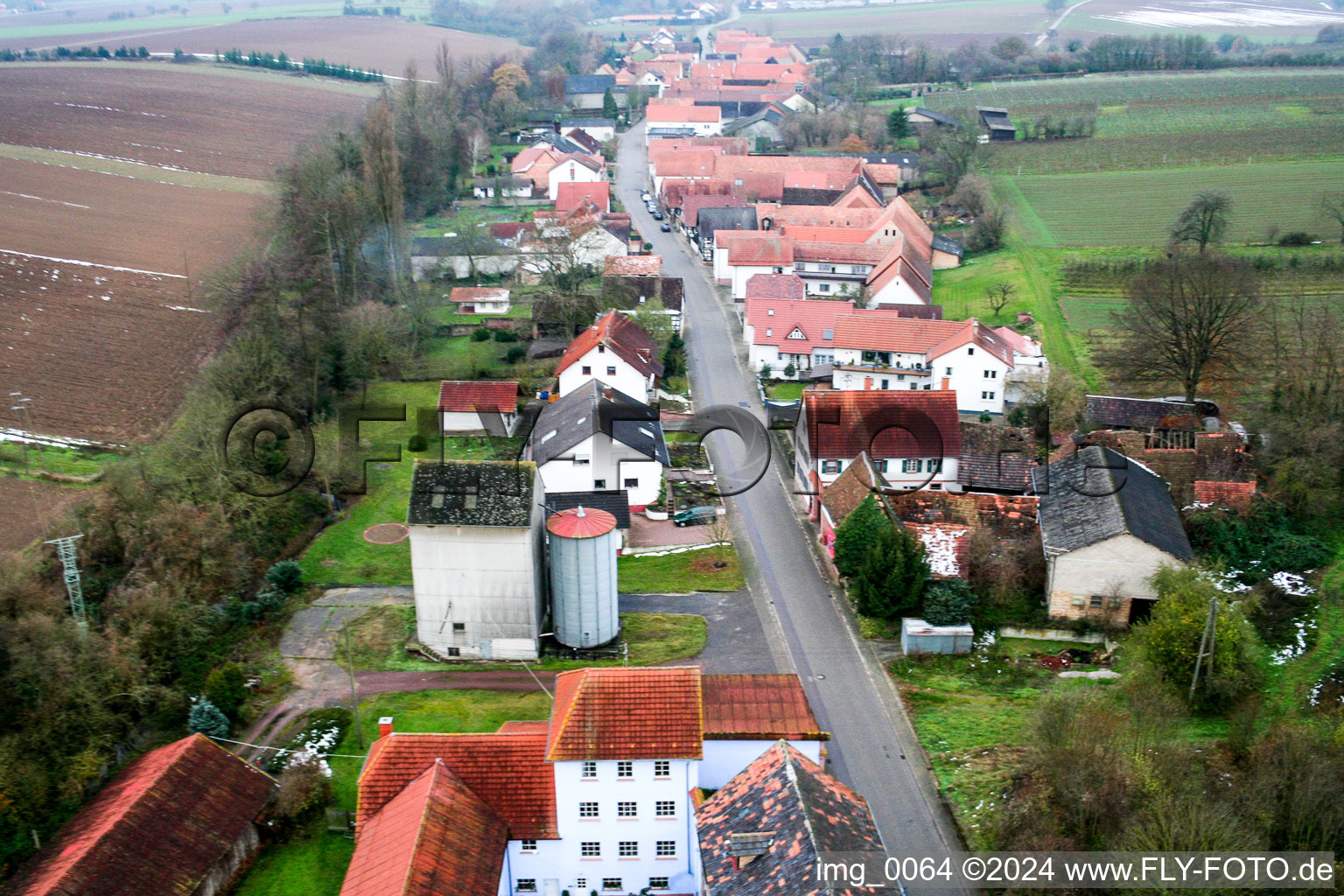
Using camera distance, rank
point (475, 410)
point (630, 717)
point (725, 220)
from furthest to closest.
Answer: point (725, 220), point (475, 410), point (630, 717)

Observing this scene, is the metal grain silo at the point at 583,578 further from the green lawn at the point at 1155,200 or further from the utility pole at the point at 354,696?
the green lawn at the point at 1155,200

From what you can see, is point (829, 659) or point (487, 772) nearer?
point (487, 772)

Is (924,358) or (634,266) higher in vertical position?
(634,266)

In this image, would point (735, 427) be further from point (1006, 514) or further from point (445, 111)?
point (445, 111)

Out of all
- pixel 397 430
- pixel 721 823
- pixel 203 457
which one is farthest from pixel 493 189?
pixel 721 823

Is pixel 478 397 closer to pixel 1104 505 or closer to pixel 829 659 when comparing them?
pixel 829 659

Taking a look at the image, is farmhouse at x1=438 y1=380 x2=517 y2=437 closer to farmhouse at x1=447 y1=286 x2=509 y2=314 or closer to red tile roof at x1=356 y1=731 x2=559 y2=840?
farmhouse at x1=447 y1=286 x2=509 y2=314

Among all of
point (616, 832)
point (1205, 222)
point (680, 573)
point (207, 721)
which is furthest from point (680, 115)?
point (616, 832)
